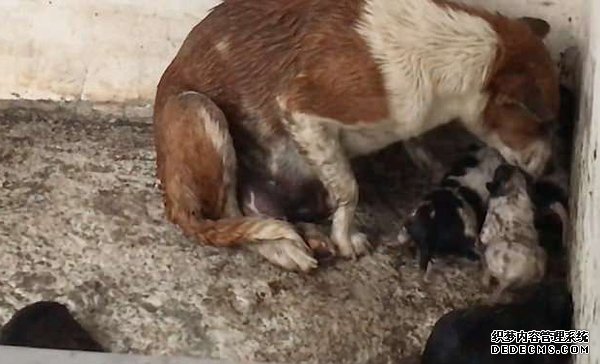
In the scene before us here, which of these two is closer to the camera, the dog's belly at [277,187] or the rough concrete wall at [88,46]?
the dog's belly at [277,187]

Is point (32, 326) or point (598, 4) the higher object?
point (598, 4)

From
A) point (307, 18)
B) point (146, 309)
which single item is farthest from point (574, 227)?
point (146, 309)

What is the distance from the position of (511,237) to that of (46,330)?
154cm

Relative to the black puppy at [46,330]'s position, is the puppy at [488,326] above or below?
above

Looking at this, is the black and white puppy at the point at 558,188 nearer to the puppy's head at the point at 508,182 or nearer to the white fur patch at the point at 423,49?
the puppy's head at the point at 508,182

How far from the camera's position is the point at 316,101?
420cm

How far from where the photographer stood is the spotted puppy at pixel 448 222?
4.16m

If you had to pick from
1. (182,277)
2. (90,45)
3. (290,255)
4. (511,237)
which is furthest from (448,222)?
(90,45)

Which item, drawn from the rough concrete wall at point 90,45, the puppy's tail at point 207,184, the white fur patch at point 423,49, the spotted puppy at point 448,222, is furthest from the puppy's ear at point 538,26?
the rough concrete wall at point 90,45

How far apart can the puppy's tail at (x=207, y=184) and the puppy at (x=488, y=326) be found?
2.41ft

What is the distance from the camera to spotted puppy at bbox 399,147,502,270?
164 inches

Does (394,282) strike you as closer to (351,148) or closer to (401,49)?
(351,148)

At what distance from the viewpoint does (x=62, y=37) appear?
5051 millimetres

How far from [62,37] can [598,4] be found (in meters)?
2.26
